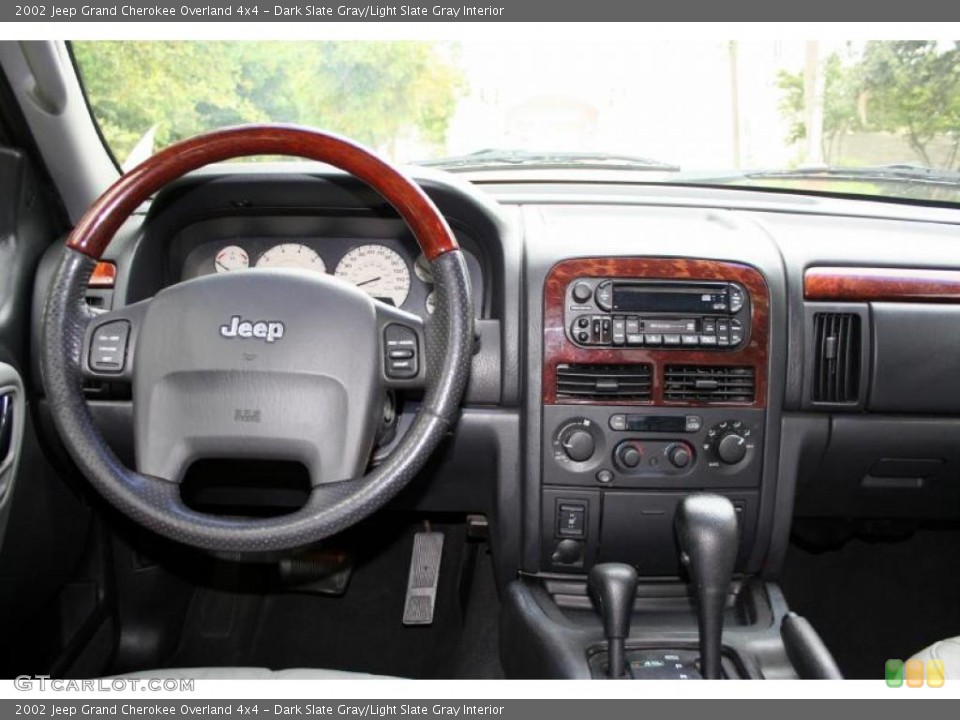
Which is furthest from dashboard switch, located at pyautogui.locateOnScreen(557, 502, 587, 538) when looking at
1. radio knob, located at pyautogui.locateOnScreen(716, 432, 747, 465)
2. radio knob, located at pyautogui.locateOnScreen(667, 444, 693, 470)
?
radio knob, located at pyautogui.locateOnScreen(716, 432, 747, 465)

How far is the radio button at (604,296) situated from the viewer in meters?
1.80

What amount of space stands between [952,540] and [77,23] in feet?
9.37

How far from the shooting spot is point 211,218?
6.66 feet

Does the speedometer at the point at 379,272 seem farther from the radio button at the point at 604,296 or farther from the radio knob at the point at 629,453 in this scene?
the radio knob at the point at 629,453

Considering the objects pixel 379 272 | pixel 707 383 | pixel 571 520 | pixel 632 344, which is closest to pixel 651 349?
pixel 632 344

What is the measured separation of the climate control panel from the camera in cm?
183

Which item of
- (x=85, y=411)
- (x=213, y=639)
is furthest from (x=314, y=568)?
(x=85, y=411)

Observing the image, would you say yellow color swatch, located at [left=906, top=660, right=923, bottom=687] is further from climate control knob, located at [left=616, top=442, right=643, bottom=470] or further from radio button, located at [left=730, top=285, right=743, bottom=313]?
radio button, located at [left=730, top=285, right=743, bottom=313]

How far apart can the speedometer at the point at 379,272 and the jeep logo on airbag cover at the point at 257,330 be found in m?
0.58

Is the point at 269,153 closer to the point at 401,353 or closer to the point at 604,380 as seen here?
the point at 401,353

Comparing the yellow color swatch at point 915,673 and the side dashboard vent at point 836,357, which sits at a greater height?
the side dashboard vent at point 836,357

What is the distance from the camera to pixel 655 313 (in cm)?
180

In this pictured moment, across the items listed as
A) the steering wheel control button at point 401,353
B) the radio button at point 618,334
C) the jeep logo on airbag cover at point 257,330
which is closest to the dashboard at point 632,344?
the radio button at point 618,334

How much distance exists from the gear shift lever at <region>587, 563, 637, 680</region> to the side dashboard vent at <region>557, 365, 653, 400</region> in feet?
1.25
